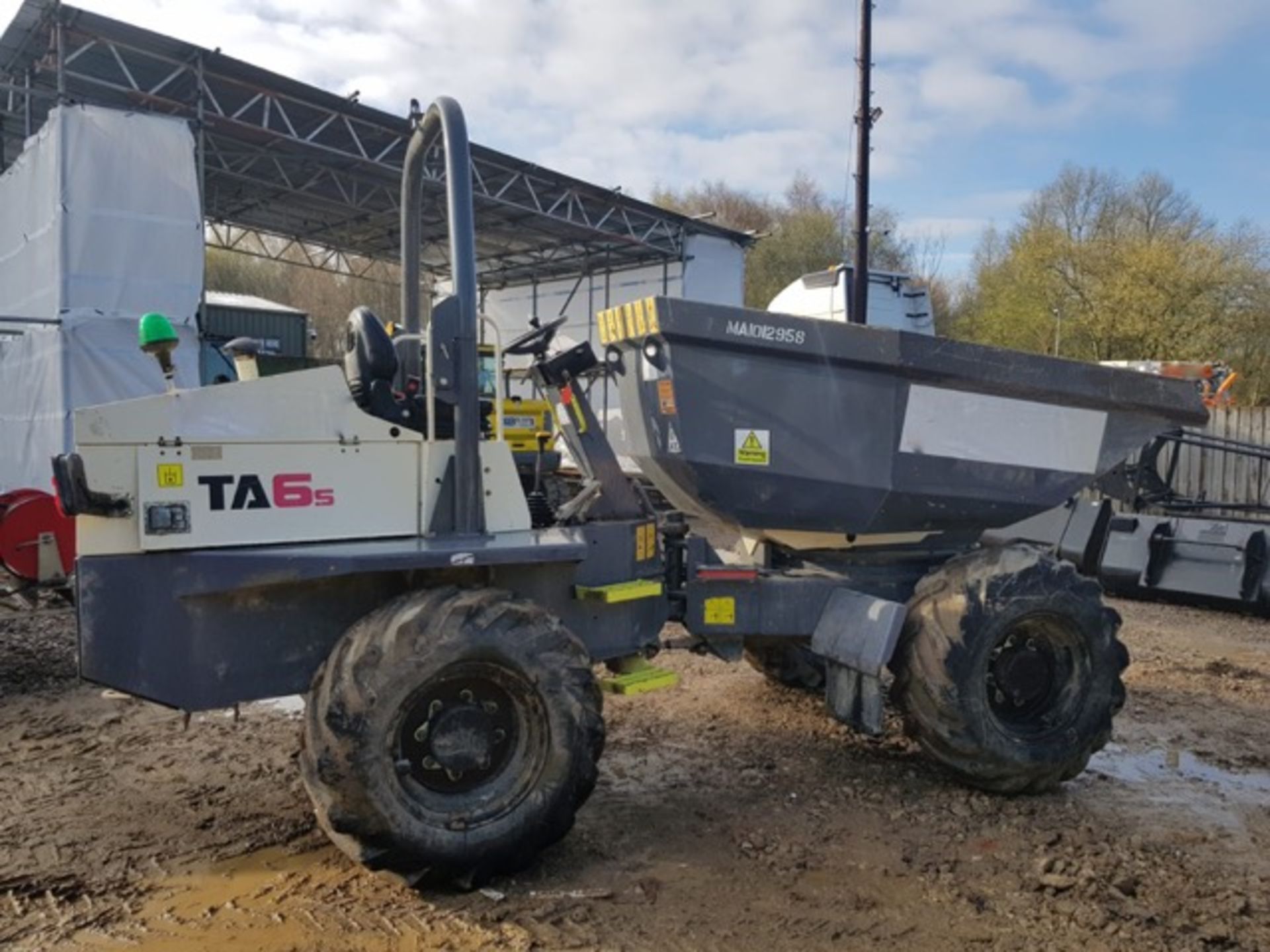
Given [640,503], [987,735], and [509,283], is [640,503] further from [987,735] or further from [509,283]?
[509,283]

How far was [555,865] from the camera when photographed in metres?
3.65

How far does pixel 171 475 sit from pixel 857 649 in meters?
2.76

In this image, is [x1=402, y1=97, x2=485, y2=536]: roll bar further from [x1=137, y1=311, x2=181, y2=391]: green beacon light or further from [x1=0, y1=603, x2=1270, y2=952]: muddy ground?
[x1=0, y1=603, x2=1270, y2=952]: muddy ground

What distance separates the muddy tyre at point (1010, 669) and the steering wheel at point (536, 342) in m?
1.97

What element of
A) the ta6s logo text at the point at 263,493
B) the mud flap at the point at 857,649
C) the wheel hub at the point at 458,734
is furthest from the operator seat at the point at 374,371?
the mud flap at the point at 857,649

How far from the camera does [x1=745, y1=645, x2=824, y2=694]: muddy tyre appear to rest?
5.62 meters

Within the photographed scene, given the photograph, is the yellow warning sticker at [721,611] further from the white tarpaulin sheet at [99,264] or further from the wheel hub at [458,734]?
the white tarpaulin sheet at [99,264]

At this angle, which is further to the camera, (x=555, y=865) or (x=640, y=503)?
(x=640, y=503)

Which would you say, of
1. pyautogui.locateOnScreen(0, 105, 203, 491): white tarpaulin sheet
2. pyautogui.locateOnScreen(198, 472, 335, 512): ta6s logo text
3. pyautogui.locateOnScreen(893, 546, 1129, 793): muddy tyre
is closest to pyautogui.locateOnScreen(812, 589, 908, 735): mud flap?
pyautogui.locateOnScreen(893, 546, 1129, 793): muddy tyre

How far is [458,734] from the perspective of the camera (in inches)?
135

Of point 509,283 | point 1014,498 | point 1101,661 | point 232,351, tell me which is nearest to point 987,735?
point 1101,661

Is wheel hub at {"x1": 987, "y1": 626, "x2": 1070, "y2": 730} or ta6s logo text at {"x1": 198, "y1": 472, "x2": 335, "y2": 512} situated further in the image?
wheel hub at {"x1": 987, "y1": 626, "x2": 1070, "y2": 730}

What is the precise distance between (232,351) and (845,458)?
255 centimetres

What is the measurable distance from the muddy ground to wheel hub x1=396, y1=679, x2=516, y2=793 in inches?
14.8
